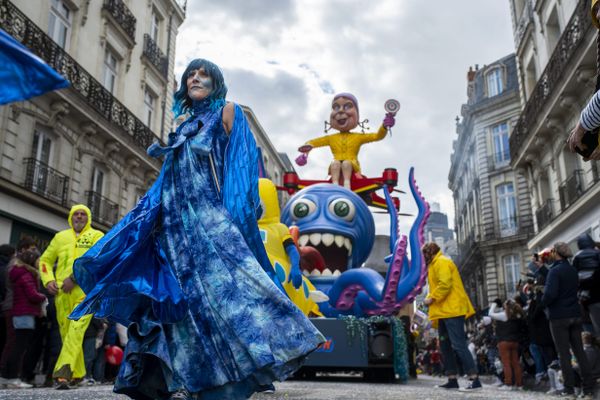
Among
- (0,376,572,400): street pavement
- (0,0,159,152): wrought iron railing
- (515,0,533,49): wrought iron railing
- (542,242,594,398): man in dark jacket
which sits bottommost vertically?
(0,376,572,400): street pavement

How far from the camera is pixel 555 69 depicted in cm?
1563

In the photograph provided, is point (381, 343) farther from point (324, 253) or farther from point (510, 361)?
point (324, 253)

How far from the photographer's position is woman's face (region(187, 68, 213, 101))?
3268 mm

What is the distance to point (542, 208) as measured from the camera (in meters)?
18.8

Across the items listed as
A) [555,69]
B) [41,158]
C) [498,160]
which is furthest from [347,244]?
[498,160]

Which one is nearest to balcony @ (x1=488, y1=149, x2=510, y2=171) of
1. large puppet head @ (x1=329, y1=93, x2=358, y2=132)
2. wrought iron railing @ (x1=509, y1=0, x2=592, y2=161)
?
wrought iron railing @ (x1=509, y1=0, x2=592, y2=161)

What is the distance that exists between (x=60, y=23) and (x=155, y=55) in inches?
237

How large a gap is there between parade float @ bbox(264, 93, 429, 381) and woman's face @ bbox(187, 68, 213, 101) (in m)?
3.73

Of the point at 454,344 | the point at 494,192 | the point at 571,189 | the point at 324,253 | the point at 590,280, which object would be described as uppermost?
the point at 494,192

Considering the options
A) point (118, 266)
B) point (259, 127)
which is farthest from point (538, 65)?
point (259, 127)

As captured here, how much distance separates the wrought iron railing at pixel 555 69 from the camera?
13484 mm

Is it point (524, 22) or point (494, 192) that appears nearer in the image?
point (524, 22)

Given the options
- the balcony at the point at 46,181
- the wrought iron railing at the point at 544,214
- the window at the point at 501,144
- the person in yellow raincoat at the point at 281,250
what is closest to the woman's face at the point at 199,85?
the person in yellow raincoat at the point at 281,250

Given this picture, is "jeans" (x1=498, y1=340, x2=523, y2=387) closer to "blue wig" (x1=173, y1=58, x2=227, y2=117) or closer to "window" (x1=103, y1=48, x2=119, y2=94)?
"blue wig" (x1=173, y1=58, x2=227, y2=117)
